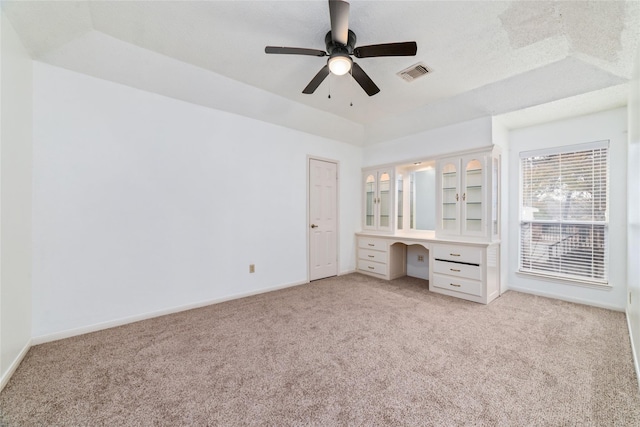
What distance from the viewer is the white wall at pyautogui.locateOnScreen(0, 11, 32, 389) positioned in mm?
1760

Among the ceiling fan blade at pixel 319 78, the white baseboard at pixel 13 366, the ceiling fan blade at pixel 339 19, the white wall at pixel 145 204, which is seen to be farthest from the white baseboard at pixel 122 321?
the ceiling fan blade at pixel 339 19

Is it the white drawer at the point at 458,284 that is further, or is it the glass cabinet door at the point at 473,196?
the glass cabinet door at the point at 473,196

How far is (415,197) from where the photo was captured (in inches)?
185

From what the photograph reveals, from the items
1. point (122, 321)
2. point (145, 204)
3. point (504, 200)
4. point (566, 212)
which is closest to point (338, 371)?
point (122, 321)

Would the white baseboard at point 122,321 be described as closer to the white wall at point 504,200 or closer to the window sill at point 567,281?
the white wall at point 504,200

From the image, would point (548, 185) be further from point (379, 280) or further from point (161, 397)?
point (161, 397)

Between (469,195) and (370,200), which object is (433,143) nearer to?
(469,195)

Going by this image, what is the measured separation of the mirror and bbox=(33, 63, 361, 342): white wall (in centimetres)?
204

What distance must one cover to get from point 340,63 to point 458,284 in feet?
10.3

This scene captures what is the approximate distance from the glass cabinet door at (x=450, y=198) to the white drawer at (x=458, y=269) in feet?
1.69

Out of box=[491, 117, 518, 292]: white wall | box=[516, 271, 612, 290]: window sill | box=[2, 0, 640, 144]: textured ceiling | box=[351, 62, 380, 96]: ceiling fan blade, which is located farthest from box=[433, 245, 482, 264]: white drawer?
box=[351, 62, 380, 96]: ceiling fan blade

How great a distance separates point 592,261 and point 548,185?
1086 mm

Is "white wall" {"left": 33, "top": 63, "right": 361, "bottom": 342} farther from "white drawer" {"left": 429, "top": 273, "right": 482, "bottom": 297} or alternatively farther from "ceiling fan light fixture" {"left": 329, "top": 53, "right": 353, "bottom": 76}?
"white drawer" {"left": 429, "top": 273, "right": 482, "bottom": 297}

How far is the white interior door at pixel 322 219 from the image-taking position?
4.29m
